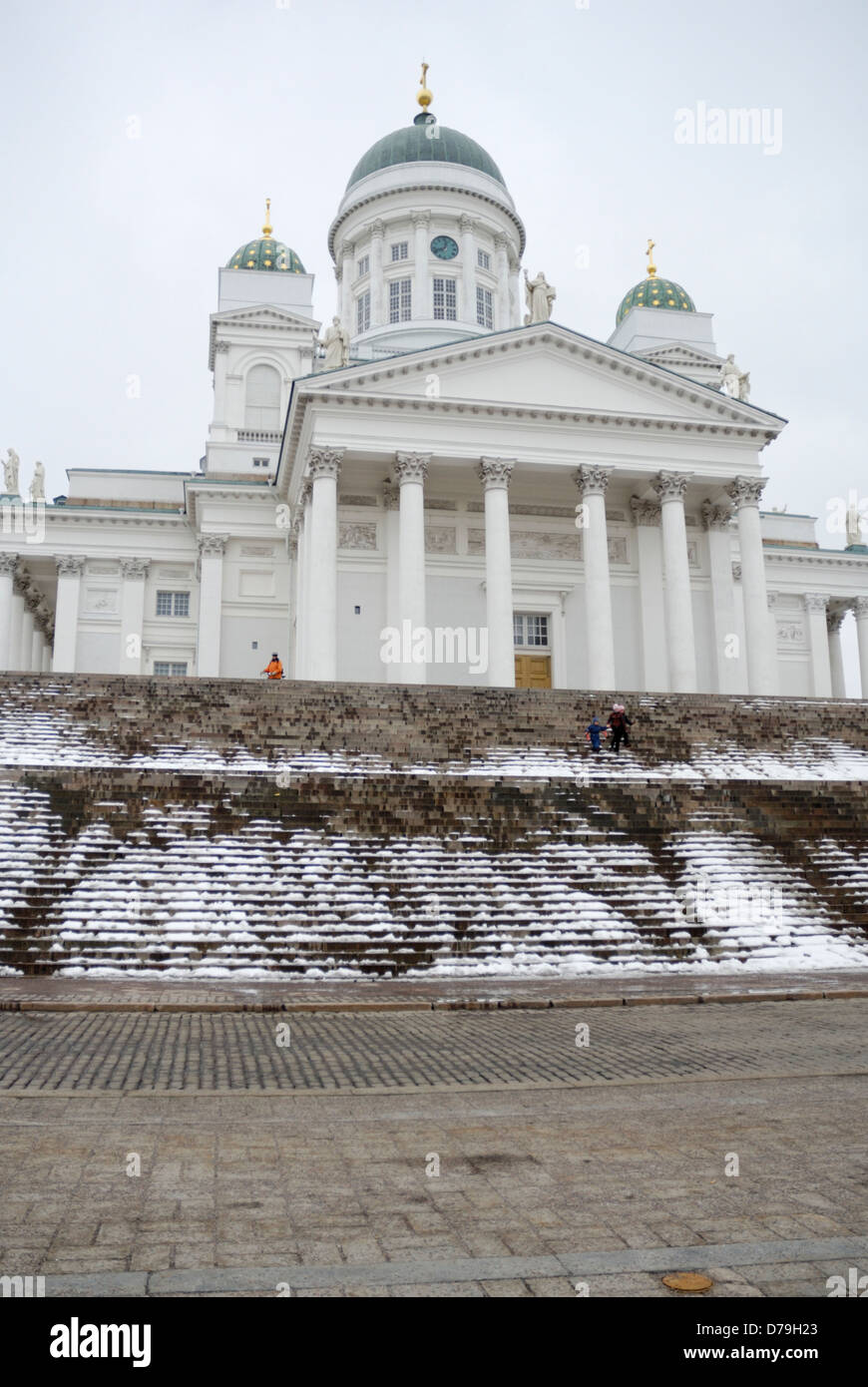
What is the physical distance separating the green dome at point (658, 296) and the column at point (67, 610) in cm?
2891

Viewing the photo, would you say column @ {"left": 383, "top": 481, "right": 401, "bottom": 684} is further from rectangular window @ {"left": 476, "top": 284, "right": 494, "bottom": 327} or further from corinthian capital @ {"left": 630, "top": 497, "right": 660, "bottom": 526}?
rectangular window @ {"left": 476, "top": 284, "right": 494, "bottom": 327}

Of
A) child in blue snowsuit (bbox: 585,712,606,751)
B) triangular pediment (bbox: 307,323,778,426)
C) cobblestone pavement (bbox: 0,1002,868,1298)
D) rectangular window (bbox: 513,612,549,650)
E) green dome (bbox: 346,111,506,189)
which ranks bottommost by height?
cobblestone pavement (bbox: 0,1002,868,1298)

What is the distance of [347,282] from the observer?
53469mm

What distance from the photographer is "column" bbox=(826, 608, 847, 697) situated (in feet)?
176

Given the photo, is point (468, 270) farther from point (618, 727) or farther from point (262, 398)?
point (618, 727)

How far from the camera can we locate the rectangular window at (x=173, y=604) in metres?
46.0

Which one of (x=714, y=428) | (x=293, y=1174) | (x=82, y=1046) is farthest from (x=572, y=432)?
(x=293, y=1174)

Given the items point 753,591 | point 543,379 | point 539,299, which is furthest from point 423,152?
point 753,591

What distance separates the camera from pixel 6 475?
158ft

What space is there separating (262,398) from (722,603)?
23.4 m

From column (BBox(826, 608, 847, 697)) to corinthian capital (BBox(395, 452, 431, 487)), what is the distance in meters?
27.9

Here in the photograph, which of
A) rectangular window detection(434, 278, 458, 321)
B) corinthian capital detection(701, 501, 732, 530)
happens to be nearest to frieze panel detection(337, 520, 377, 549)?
corinthian capital detection(701, 501, 732, 530)

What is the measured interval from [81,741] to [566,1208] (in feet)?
57.1

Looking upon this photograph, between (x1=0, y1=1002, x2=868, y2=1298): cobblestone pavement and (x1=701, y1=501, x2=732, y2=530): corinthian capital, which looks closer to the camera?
(x1=0, y1=1002, x2=868, y2=1298): cobblestone pavement
